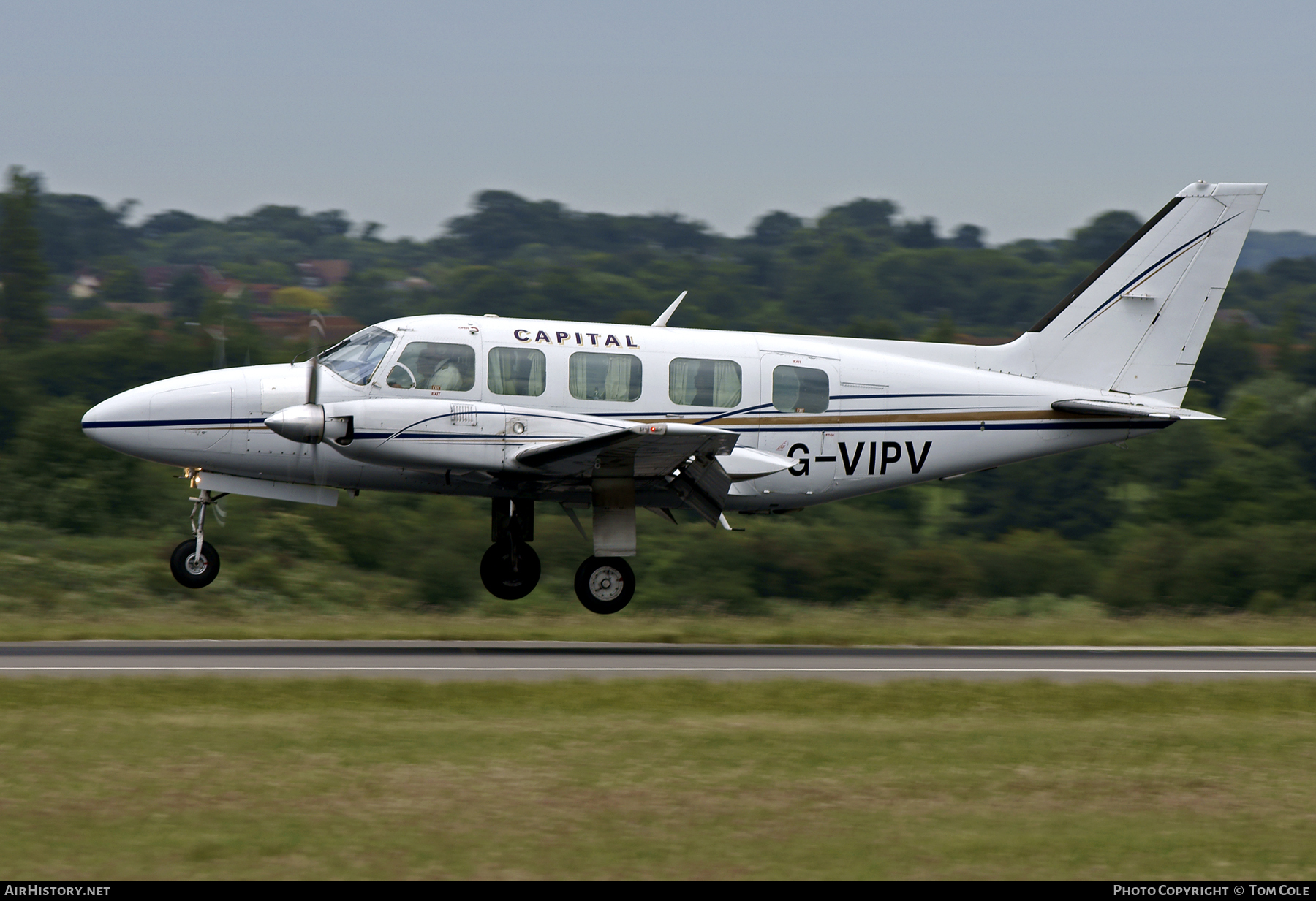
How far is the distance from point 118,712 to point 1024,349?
12.0m

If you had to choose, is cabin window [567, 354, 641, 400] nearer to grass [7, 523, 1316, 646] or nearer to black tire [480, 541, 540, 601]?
black tire [480, 541, 540, 601]

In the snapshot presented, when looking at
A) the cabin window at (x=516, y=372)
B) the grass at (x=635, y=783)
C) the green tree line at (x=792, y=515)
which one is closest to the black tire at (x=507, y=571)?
the cabin window at (x=516, y=372)

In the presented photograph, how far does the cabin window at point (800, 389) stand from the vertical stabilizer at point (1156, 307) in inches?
112

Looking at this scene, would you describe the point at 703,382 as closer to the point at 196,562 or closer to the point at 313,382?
the point at 313,382

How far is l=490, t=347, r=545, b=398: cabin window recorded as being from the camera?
626 inches

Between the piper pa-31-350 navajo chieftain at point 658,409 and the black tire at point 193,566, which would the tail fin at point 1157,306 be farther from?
the black tire at point 193,566

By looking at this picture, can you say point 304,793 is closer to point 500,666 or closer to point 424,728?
point 424,728

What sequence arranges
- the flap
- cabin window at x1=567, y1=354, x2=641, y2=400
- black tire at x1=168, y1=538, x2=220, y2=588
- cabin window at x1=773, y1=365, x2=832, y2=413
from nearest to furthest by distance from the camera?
black tire at x1=168, y1=538, x2=220, y2=588 < cabin window at x1=567, y1=354, x2=641, y2=400 < cabin window at x1=773, y1=365, x2=832, y2=413 < the flap

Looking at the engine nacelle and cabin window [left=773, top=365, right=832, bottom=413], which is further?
cabin window [left=773, top=365, right=832, bottom=413]

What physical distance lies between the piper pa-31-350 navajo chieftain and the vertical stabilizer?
0.09 ft

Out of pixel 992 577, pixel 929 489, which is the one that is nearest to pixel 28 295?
pixel 929 489

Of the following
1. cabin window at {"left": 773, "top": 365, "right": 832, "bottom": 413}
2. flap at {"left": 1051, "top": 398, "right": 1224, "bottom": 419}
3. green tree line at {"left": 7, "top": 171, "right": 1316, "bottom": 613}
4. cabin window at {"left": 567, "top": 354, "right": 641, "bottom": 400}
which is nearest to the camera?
cabin window at {"left": 567, "top": 354, "right": 641, "bottom": 400}

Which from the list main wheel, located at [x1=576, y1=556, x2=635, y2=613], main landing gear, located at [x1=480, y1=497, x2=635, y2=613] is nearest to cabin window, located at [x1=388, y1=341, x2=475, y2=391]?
main landing gear, located at [x1=480, y1=497, x2=635, y2=613]

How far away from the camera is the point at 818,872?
23.1 ft
